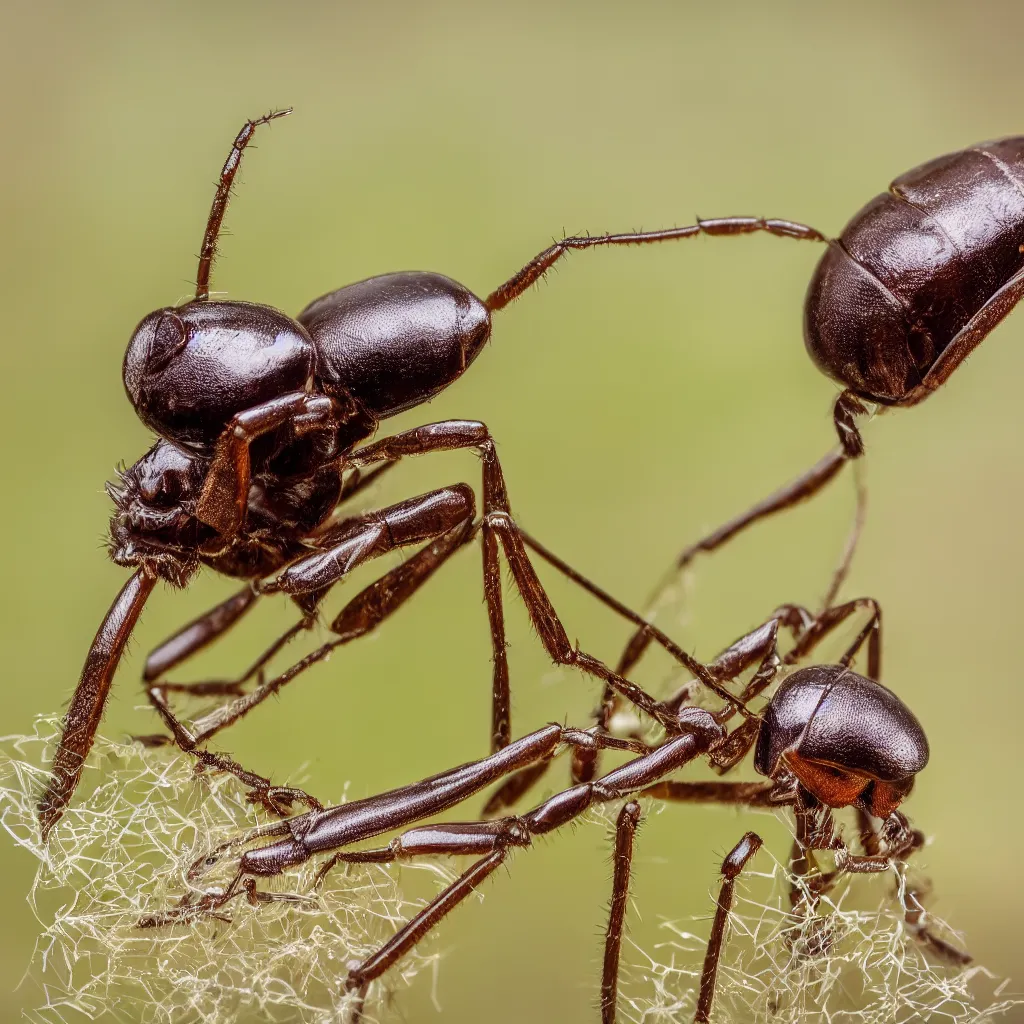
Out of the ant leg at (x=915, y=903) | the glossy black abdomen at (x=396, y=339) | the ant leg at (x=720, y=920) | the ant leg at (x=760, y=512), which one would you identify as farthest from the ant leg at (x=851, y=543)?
the glossy black abdomen at (x=396, y=339)

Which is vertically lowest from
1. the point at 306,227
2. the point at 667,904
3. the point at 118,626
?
the point at 667,904

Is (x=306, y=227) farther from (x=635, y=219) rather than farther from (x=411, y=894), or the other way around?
(x=411, y=894)

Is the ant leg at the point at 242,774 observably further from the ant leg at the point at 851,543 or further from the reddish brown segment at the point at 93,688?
the ant leg at the point at 851,543

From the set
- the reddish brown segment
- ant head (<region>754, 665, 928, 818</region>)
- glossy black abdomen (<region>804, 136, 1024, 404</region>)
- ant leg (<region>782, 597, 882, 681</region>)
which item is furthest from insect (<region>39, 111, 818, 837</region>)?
ant leg (<region>782, 597, 882, 681</region>)

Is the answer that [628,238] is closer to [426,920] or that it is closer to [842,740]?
[842,740]

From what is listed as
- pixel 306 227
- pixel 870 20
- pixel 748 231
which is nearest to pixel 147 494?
pixel 748 231

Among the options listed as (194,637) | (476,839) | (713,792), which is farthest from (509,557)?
(194,637)
